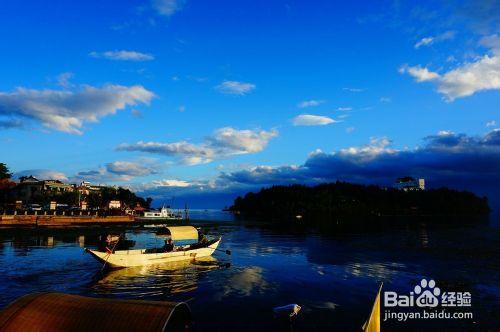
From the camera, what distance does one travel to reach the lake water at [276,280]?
87.8 feet

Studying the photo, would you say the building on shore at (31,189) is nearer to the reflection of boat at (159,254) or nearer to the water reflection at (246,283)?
the reflection of boat at (159,254)

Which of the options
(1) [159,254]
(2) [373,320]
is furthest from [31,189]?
(2) [373,320]

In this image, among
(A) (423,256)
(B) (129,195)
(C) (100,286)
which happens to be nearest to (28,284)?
(C) (100,286)

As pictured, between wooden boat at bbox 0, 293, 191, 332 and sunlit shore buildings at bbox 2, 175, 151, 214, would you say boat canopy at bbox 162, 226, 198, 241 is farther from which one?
sunlit shore buildings at bbox 2, 175, 151, 214

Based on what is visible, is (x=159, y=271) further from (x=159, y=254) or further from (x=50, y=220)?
(x=50, y=220)

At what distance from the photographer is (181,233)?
173 feet

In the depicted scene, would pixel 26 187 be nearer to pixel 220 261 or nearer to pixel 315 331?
pixel 220 261

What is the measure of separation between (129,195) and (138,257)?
162897 millimetres

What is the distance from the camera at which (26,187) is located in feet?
566

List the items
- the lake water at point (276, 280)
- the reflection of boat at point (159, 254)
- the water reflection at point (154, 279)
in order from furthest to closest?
the reflection of boat at point (159, 254)
the water reflection at point (154, 279)
the lake water at point (276, 280)

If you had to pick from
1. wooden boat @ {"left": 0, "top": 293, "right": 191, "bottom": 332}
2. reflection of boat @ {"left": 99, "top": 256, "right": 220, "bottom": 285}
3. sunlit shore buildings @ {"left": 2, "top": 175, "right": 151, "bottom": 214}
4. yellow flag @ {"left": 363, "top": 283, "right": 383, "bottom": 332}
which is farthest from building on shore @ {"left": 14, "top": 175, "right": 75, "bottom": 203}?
yellow flag @ {"left": 363, "top": 283, "right": 383, "bottom": 332}

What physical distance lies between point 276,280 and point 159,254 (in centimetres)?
1497

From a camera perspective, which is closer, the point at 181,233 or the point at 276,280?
the point at 276,280

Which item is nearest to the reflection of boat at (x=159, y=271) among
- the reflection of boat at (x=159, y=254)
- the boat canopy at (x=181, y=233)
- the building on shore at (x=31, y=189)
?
the reflection of boat at (x=159, y=254)
